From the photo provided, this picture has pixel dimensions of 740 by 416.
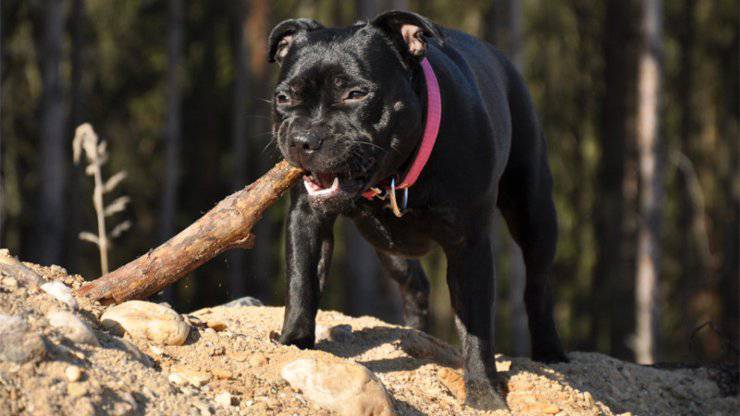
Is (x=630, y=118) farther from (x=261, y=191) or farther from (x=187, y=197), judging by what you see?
(x=261, y=191)

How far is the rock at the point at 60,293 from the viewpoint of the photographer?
15.9 feet

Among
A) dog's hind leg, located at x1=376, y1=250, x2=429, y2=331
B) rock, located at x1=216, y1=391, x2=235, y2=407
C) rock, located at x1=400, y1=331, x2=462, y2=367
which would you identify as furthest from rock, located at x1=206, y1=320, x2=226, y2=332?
dog's hind leg, located at x1=376, y1=250, x2=429, y2=331

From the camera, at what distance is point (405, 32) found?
19.0 ft

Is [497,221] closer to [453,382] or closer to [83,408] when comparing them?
[453,382]

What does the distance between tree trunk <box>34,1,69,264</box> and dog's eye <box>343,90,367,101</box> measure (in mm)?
9197

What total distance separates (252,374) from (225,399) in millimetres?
347

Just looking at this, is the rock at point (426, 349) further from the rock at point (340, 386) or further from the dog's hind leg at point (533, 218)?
the rock at point (340, 386)

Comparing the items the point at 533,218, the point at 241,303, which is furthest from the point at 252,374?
the point at 533,218

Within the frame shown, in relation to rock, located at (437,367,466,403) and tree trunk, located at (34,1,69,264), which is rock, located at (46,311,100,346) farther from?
tree trunk, located at (34,1,69,264)

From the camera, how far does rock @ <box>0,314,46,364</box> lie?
411cm

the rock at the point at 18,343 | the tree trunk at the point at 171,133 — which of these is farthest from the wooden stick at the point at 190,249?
the tree trunk at the point at 171,133

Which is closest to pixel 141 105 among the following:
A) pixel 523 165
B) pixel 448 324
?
pixel 448 324

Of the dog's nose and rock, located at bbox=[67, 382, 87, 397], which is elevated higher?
the dog's nose

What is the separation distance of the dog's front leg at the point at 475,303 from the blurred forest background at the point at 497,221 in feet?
29.2
